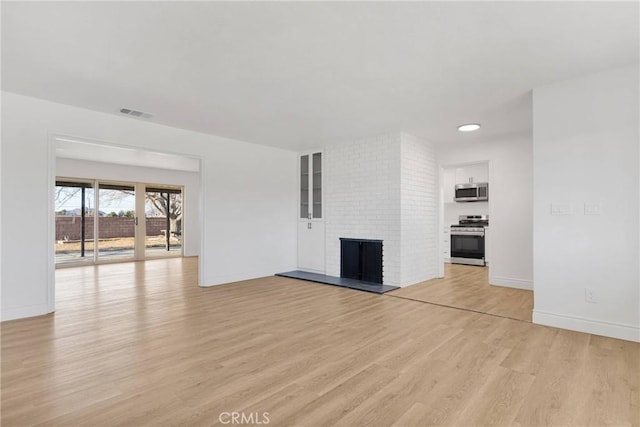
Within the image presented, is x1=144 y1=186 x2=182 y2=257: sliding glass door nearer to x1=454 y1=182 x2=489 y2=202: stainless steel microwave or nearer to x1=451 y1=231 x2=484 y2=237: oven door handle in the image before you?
x1=451 y1=231 x2=484 y2=237: oven door handle

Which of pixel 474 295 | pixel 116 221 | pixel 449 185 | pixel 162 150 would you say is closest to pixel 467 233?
pixel 449 185

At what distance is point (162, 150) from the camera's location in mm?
4949

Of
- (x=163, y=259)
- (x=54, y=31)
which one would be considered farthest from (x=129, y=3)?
(x=163, y=259)

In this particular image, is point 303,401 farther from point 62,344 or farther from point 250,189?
point 250,189

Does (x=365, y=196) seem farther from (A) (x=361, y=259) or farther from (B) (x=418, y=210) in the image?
(A) (x=361, y=259)

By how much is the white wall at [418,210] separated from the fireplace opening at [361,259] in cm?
46

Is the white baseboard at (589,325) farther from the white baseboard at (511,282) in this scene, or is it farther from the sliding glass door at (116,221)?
the sliding glass door at (116,221)

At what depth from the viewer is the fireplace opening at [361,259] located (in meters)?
5.61

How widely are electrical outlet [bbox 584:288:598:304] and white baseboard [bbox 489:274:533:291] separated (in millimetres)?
2114

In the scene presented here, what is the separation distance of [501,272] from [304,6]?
17.0 feet

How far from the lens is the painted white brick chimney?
537 cm
